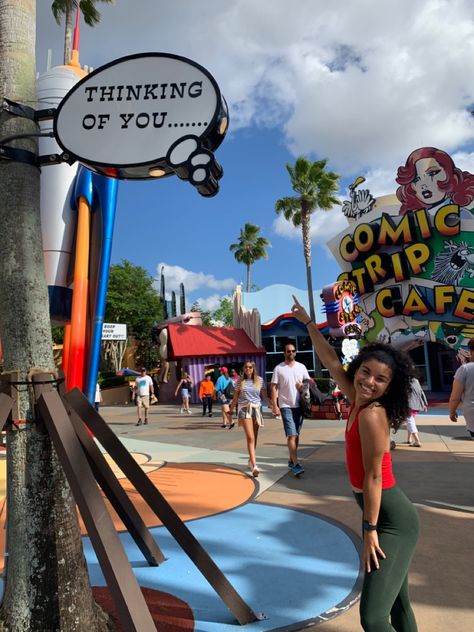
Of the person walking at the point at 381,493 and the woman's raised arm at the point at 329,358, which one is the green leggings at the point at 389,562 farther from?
the woman's raised arm at the point at 329,358

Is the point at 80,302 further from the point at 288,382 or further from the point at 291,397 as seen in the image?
the point at 291,397

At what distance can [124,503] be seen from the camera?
305cm

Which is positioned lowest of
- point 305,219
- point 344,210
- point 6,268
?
point 6,268

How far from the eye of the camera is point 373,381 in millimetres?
2254

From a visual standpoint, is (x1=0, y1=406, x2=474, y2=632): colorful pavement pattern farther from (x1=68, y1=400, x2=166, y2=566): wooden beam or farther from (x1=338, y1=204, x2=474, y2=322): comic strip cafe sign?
(x1=338, y1=204, x2=474, y2=322): comic strip cafe sign

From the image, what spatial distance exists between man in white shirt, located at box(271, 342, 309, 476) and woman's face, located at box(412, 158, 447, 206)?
41.4ft

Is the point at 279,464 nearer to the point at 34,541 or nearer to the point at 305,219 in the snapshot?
the point at 34,541

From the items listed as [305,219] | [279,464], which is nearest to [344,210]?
[305,219]

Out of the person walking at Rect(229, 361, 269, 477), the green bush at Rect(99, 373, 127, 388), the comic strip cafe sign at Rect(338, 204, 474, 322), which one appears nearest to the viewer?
the person walking at Rect(229, 361, 269, 477)

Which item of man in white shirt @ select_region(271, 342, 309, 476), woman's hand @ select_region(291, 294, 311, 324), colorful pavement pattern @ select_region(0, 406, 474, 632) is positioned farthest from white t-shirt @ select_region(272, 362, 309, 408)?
woman's hand @ select_region(291, 294, 311, 324)

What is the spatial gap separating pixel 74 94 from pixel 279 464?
6142mm

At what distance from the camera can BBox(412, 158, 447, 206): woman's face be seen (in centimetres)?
1666

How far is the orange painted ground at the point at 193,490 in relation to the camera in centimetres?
509

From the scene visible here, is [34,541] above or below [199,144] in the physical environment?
below
